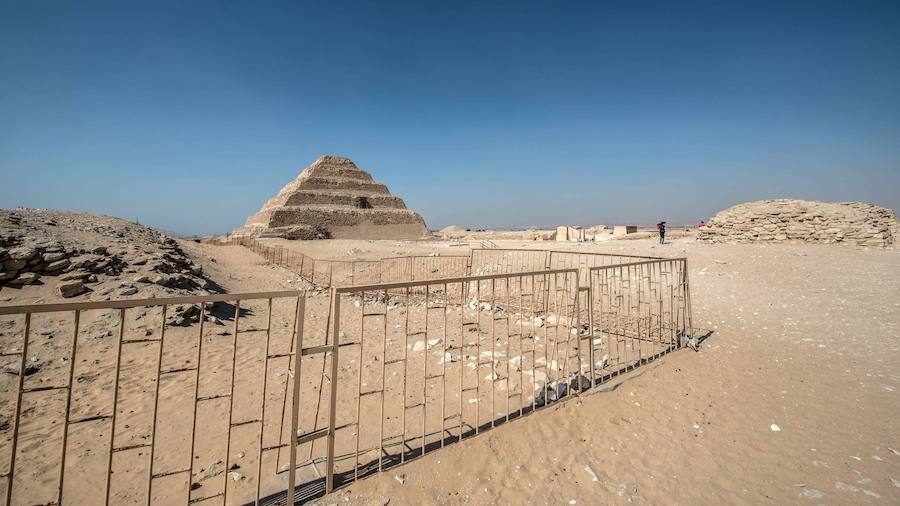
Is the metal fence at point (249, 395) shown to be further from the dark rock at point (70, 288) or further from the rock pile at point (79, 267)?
the rock pile at point (79, 267)

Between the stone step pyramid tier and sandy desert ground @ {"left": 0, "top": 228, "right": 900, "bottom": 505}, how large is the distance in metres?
37.3

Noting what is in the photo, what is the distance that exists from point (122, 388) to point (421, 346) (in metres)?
4.14

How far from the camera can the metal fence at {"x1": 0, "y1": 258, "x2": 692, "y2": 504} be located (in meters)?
2.76

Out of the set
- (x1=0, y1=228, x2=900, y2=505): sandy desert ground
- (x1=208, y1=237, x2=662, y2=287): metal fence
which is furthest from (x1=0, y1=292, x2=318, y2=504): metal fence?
(x1=208, y1=237, x2=662, y2=287): metal fence

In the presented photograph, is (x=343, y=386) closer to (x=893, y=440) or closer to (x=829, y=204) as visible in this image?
(x=893, y=440)

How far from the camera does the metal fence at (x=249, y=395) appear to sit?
2.76 m

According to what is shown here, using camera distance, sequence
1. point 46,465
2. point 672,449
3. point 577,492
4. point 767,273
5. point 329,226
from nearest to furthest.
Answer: point 577,492
point 46,465
point 672,449
point 767,273
point 329,226

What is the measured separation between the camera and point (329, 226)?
4638cm

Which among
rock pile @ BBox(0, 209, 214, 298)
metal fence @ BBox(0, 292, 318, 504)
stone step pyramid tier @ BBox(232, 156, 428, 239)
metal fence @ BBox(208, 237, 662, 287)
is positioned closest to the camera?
metal fence @ BBox(0, 292, 318, 504)

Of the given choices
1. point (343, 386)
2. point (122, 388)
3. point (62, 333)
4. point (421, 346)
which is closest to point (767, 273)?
point (421, 346)

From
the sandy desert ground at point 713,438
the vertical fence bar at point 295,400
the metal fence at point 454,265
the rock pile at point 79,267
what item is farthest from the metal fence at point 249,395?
the metal fence at point 454,265

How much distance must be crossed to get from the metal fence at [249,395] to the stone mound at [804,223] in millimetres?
16610

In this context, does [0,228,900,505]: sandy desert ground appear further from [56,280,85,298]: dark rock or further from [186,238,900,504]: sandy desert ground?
[56,280,85,298]: dark rock

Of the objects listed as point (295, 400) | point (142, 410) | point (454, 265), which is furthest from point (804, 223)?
point (142, 410)
